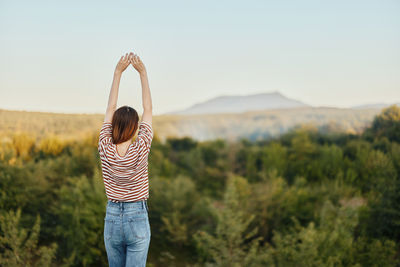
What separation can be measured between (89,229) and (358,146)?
981 inches

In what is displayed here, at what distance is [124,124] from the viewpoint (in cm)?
209

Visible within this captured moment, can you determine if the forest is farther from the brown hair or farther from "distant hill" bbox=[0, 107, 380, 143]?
the brown hair

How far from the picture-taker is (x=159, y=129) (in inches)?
1431

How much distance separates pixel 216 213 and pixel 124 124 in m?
12.4

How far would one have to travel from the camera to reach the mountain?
161ft

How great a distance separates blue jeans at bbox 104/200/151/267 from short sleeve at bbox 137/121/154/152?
0.41 metres

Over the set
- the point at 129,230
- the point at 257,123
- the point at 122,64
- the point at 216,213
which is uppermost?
the point at 257,123

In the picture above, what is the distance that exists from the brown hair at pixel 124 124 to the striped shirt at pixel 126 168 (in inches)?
2.5

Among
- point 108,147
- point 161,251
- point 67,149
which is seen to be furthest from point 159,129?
point 108,147

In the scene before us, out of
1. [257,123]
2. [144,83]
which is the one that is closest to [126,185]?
[144,83]

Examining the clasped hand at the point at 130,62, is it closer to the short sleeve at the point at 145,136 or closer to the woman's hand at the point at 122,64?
the woman's hand at the point at 122,64

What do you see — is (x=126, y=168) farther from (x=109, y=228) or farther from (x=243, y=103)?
(x=243, y=103)

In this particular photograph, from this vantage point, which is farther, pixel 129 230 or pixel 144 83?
pixel 144 83

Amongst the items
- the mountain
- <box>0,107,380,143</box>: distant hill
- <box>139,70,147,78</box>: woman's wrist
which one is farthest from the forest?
the mountain
